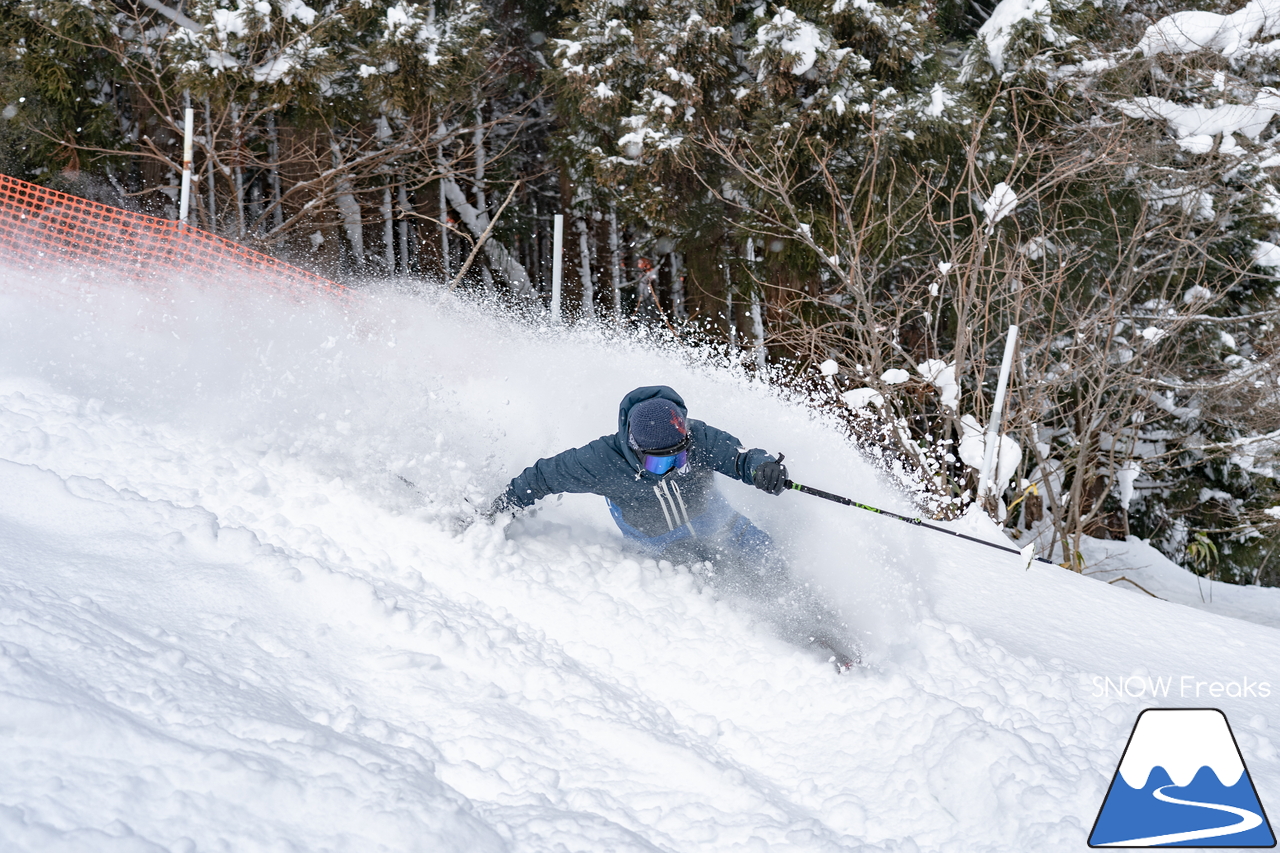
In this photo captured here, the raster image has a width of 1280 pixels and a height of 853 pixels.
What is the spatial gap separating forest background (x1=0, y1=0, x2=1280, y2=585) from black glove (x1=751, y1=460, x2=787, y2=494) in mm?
3193

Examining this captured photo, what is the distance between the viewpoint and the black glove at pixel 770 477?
3.72 meters

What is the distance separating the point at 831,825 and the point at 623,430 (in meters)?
1.83

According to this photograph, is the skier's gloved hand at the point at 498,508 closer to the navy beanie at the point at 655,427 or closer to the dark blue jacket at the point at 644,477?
the dark blue jacket at the point at 644,477

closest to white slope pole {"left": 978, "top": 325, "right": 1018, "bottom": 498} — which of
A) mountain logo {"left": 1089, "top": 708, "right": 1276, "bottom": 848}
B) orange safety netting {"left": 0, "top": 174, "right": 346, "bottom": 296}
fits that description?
mountain logo {"left": 1089, "top": 708, "right": 1276, "bottom": 848}

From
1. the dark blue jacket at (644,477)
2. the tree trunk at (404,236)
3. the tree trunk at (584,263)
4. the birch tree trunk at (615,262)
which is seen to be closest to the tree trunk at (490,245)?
the tree trunk at (404,236)

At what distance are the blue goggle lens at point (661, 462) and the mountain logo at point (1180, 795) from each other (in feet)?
6.28

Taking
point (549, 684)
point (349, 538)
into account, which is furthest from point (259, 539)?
point (549, 684)

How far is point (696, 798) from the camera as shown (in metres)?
2.46

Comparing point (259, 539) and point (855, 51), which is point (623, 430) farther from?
point (855, 51)

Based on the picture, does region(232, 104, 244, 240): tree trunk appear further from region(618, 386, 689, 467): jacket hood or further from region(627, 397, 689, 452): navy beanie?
region(627, 397, 689, 452): navy beanie

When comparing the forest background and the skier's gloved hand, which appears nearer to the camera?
the skier's gloved hand

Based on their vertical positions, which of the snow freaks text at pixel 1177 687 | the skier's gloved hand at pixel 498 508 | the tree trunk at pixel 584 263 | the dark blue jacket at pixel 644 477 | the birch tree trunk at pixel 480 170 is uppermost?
the birch tree trunk at pixel 480 170

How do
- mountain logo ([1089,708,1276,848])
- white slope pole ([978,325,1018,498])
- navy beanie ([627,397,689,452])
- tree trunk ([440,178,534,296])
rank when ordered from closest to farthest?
Answer: 1. mountain logo ([1089,708,1276,848])
2. navy beanie ([627,397,689,452])
3. white slope pole ([978,325,1018,498])
4. tree trunk ([440,178,534,296])

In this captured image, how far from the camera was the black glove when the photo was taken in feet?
12.2
